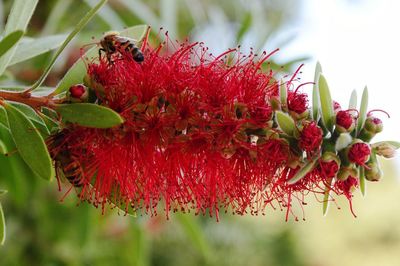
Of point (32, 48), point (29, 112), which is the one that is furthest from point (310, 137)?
point (32, 48)

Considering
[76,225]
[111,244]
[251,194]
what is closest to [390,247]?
[111,244]

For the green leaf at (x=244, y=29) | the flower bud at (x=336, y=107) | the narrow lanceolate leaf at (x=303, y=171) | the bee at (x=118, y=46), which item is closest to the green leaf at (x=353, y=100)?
the flower bud at (x=336, y=107)

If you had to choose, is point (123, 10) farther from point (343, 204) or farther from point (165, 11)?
point (343, 204)

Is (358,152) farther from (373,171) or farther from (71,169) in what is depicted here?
(71,169)

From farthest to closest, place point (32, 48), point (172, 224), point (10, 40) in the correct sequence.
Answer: point (172, 224) < point (32, 48) < point (10, 40)

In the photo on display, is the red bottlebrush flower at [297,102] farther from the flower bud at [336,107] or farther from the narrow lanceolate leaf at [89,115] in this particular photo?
the narrow lanceolate leaf at [89,115]
